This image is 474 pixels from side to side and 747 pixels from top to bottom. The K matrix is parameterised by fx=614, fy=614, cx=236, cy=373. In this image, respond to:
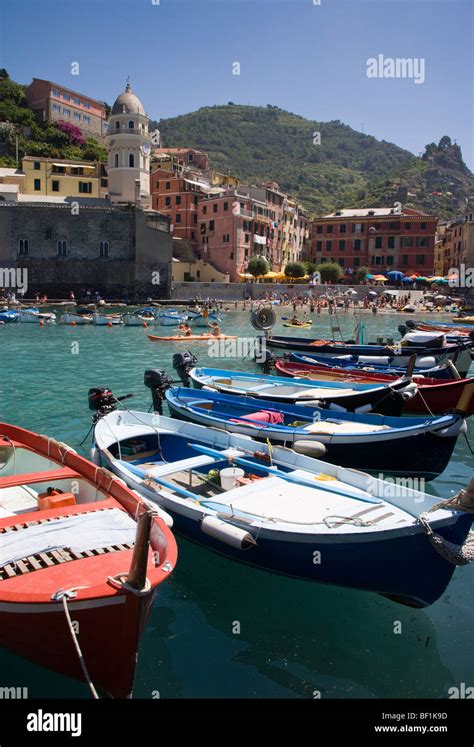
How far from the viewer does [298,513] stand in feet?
25.4

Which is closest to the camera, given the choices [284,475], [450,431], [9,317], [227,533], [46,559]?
[46,559]

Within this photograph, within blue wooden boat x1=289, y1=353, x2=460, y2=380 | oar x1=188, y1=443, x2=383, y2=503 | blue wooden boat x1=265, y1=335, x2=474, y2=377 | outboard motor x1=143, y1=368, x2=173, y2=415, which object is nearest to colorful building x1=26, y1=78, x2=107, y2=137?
blue wooden boat x1=265, y1=335, x2=474, y2=377

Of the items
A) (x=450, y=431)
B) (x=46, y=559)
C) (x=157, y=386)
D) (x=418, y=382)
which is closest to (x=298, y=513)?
(x=46, y=559)

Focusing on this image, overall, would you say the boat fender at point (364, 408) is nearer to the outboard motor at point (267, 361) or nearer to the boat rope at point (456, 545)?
the outboard motor at point (267, 361)

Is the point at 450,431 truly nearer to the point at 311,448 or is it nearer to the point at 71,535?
the point at 311,448

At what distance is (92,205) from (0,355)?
136 feet

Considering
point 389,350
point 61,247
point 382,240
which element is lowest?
point 389,350

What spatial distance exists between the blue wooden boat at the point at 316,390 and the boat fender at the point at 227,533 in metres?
6.90

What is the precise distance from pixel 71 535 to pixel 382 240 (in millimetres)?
78170

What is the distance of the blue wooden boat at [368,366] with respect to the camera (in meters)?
18.3

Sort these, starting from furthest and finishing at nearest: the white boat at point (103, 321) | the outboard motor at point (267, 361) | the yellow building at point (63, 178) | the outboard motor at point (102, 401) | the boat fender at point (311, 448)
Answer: the yellow building at point (63, 178) < the white boat at point (103, 321) < the outboard motor at point (267, 361) < the outboard motor at point (102, 401) < the boat fender at point (311, 448)

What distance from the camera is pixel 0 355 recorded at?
30359 millimetres

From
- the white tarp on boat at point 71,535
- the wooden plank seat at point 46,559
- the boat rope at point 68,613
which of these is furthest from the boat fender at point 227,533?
the boat rope at point 68,613

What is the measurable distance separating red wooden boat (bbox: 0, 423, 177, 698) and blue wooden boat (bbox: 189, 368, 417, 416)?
7665mm
